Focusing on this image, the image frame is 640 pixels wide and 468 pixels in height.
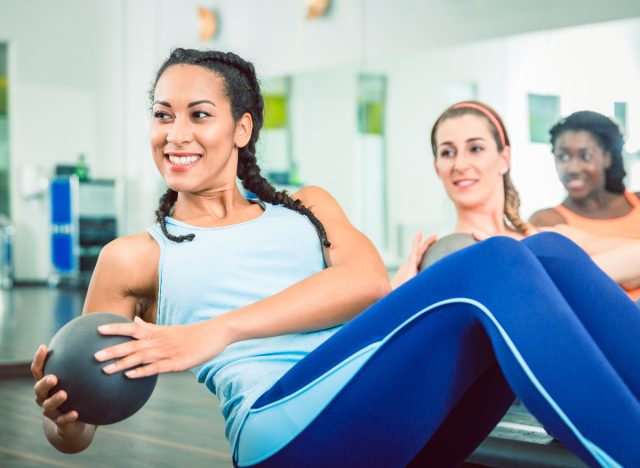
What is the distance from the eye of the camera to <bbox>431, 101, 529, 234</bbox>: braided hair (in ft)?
8.64

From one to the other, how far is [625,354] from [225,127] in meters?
0.82

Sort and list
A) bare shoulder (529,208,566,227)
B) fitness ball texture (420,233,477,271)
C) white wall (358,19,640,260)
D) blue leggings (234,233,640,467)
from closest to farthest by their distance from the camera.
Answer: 1. blue leggings (234,233,640,467)
2. fitness ball texture (420,233,477,271)
3. bare shoulder (529,208,566,227)
4. white wall (358,19,640,260)

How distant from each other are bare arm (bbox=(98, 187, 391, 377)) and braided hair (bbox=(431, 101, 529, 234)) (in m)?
0.93

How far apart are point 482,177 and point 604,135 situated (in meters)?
1.48

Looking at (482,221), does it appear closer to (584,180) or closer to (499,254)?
(584,180)

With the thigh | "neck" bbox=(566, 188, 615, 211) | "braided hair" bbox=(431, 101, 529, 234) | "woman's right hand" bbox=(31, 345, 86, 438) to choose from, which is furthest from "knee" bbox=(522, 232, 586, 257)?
"neck" bbox=(566, 188, 615, 211)

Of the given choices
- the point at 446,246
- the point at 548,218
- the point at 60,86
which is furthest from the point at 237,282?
the point at 60,86

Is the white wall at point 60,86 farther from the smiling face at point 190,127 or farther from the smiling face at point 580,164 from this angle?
the smiling face at point 190,127

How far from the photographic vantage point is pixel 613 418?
1.17m

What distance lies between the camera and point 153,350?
4.47 feet

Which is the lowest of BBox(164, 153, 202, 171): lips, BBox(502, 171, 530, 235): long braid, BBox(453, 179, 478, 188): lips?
BBox(502, 171, 530, 235): long braid

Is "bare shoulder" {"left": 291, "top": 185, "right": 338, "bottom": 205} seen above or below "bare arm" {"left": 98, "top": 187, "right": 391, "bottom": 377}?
above

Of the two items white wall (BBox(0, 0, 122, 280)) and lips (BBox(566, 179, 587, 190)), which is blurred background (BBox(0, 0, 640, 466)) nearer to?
white wall (BBox(0, 0, 122, 280))

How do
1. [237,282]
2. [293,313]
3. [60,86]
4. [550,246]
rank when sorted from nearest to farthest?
[550,246] → [293,313] → [237,282] → [60,86]
